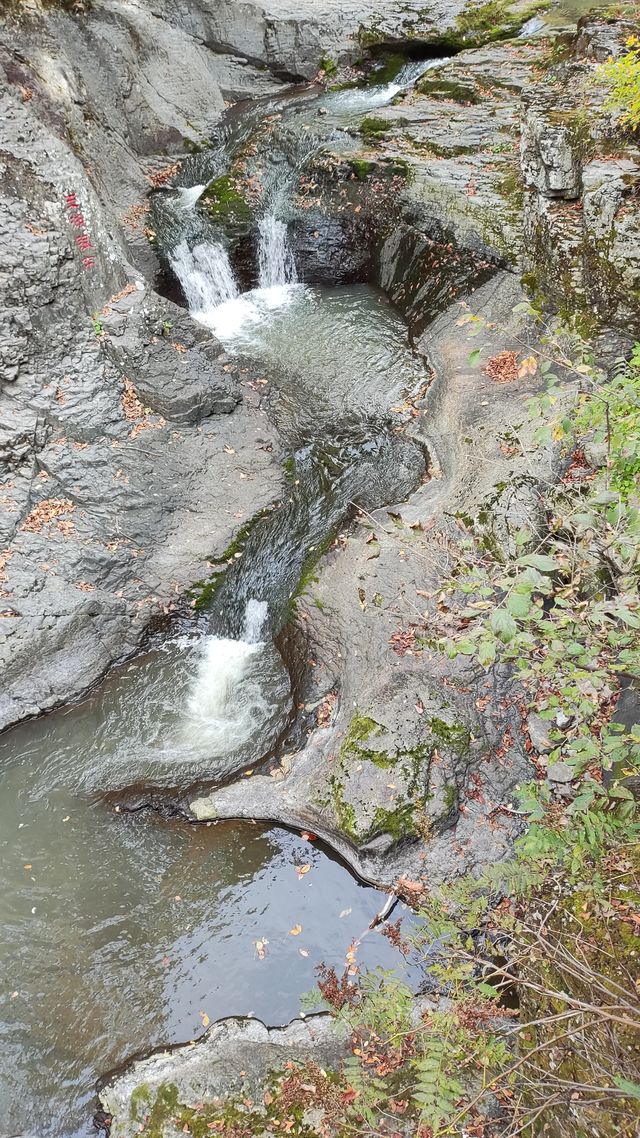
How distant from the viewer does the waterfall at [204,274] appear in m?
11.1

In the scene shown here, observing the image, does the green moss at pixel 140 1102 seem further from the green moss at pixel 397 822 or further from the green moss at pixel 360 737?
the green moss at pixel 360 737

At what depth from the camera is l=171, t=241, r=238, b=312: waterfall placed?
1105 centimetres

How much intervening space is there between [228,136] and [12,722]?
11255mm

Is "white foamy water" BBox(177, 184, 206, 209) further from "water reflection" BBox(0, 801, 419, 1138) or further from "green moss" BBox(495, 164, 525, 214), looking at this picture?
"water reflection" BBox(0, 801, 419, 1138)

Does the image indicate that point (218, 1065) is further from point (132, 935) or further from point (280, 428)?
point (280, 428)

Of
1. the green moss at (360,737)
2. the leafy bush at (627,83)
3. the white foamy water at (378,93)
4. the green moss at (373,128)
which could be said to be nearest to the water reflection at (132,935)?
the green moss at (360,737)

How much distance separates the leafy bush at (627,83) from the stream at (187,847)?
11.8ft

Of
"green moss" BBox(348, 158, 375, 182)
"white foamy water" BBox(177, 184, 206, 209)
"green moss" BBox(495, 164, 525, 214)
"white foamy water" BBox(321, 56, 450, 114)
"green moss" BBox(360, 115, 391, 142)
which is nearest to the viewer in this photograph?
"green moss" BBox(495, 164, 525, 214)

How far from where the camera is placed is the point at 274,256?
1143 cm

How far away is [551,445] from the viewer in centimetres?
720

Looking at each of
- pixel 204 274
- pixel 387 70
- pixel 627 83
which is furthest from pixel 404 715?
pixel 387 70

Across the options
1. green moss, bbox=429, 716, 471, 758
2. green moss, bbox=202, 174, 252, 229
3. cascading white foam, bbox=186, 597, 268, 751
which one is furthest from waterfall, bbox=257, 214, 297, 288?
green moss, bbox=429, 716, 471, 758

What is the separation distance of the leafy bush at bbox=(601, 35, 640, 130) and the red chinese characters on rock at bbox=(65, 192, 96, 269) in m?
6.01

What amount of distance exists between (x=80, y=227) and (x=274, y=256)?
12.3ft
